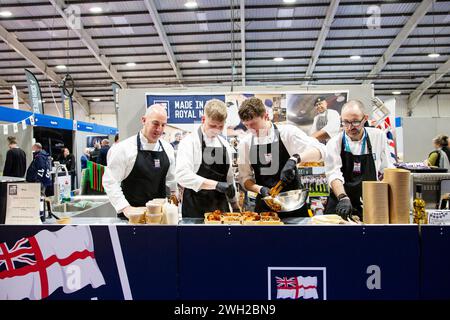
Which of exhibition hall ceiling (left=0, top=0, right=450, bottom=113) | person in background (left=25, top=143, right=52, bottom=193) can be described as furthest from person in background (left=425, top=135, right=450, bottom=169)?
person in background (left=25, top=143, right=52, bottom=193)

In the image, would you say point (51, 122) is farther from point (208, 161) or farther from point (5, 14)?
→ point (208, 161)

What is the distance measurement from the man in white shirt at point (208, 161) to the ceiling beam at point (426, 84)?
13098mm

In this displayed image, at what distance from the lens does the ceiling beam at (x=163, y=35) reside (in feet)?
29.0

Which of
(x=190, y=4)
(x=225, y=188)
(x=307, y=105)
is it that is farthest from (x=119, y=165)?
(x=190, y=4)

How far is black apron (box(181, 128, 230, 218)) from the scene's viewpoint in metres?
2.61

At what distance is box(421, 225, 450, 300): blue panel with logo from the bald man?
5.70 ft

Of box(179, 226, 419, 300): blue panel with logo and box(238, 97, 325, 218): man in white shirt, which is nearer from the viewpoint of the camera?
box(179, 226, 419, 300): blue panel with logo

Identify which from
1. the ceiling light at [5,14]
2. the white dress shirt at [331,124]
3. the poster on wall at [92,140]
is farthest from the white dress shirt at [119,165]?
the poster on wall at [92,140]

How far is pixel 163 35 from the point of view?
10148 mm

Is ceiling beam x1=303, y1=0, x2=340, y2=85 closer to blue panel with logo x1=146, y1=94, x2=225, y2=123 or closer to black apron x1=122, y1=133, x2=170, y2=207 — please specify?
blue panel with logo x1=146, y1=94, x2=225, y2=123

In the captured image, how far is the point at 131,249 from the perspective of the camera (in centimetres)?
160

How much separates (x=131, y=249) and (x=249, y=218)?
587 millimetres

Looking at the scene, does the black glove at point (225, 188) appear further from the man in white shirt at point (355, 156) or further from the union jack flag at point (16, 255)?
the union jack flag at point (16, 255)
